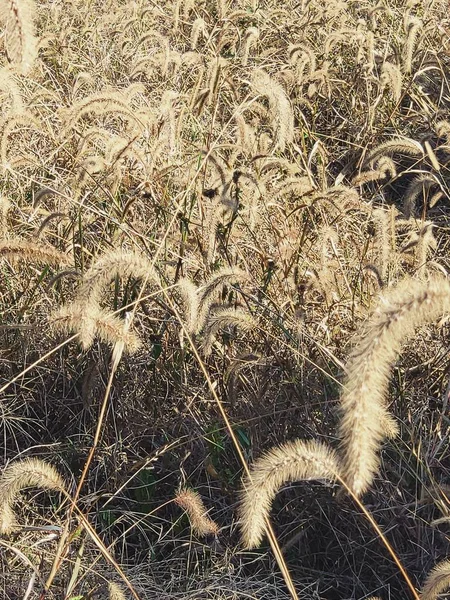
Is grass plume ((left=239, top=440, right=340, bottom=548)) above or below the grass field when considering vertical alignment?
above

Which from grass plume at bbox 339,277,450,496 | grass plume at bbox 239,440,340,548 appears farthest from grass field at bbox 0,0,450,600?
grass plume at bbox 339,277,450,496

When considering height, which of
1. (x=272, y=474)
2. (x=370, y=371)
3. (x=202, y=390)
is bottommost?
(x=202, y=390)

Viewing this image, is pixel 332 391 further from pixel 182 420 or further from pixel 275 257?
pixel 275 257

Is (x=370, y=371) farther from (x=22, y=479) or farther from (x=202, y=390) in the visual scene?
(x=202, y=390)

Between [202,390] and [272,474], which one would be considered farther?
[202,390]

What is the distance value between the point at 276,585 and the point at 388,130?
3091 mm

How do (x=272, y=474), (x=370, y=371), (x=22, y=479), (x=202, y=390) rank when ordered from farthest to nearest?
(x=202, y=390) → (x=22, y=479) → (x=272, y=474) → (x=370, y=371)

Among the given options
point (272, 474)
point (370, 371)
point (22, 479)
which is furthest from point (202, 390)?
point (370, 371)

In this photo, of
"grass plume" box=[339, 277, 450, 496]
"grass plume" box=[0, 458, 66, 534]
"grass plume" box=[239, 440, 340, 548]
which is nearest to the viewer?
"grass plume" box=[339, 277, 450, 496]

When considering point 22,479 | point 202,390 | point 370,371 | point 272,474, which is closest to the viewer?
point 370,371

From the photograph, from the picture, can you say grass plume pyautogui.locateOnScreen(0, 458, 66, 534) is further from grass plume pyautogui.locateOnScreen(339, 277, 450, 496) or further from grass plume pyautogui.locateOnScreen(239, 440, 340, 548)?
grass plume pyautogui.locateOnScreen(339, 277, 450, 496)

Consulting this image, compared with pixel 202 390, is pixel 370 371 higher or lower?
higher

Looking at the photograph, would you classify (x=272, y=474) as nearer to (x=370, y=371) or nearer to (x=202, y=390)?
(x=370, y=371)

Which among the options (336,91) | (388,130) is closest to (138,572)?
(388,130)
